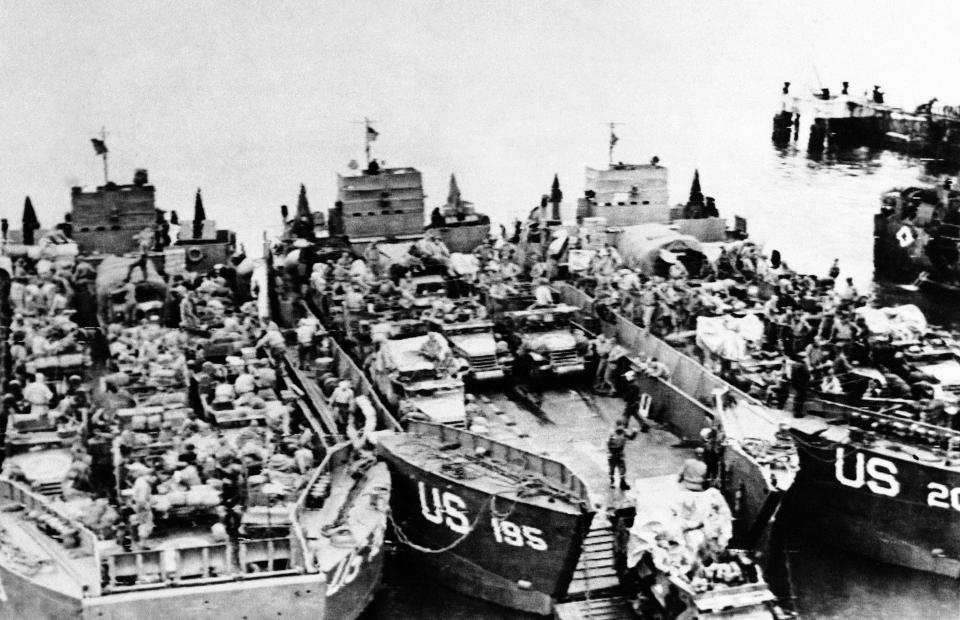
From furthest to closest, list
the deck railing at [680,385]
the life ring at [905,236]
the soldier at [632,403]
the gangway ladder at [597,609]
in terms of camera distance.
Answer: the life ring at [905,236]
the deck railing at [680,385]
the soldier at [632,403]
the gangway ladder at [597,609]

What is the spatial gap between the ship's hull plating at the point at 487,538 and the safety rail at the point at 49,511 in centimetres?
448

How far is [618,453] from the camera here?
708 inches

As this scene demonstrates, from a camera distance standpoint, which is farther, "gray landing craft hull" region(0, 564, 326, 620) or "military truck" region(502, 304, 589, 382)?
"military truck" region(502, 304, 589, 382)

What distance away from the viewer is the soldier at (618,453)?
17875mm

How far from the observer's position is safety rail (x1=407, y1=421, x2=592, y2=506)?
52.6ft

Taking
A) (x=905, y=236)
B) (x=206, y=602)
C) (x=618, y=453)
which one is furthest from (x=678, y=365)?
(x=905, y=236)

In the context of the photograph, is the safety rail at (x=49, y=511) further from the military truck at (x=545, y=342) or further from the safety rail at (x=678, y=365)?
the safety rail at (x=678, y=365)

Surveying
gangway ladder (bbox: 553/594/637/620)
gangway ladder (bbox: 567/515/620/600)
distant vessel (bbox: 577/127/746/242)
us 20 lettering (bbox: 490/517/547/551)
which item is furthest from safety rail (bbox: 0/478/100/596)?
distant vessel (bbox: 577/127/746/242)

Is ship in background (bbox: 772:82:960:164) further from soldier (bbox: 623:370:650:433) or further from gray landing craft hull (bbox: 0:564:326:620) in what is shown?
gray landing craft hull (bbox: 0:564:326:620)

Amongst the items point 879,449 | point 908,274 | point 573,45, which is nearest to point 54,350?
point 879,449

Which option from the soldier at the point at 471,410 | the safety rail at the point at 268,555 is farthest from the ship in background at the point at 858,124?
the safety rail at the point at 268,555

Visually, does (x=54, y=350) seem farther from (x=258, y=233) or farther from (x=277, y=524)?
(x=258, y=233)

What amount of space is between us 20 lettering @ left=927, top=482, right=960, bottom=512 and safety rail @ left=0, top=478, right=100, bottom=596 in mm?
11286

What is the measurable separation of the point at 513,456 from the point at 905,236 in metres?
23.3
